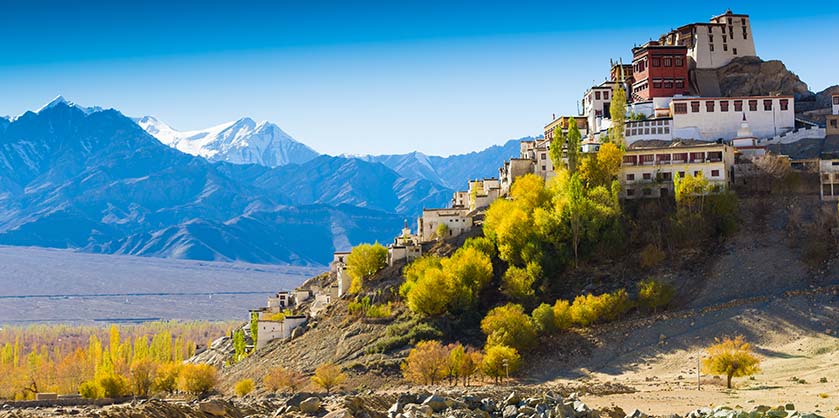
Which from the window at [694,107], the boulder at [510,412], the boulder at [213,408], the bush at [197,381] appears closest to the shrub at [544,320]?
the bush at [197,381]

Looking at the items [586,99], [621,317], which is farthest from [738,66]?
[621,317]

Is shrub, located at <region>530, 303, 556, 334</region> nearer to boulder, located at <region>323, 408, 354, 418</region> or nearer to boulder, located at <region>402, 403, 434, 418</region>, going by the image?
boulder, located at <region>402, 403, 434, 418</region>

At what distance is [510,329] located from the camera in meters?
76.4

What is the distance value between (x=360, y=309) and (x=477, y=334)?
11.7 metres

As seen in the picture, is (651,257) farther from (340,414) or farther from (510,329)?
(340,414)

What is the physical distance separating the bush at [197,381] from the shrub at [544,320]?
903 inches

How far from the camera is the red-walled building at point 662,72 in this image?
10338 cm

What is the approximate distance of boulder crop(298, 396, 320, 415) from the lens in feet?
159

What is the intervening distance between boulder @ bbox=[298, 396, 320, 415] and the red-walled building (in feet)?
204

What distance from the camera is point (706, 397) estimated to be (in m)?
58.4

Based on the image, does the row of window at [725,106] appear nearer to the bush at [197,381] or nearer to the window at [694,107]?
the window at [694,107]

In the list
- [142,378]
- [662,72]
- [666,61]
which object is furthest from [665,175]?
[142,378]

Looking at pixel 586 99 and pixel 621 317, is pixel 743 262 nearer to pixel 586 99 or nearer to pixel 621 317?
pixel 621 317

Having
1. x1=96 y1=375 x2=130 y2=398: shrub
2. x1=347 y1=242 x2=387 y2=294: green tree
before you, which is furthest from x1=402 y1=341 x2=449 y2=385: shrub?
x1=96 y1=375 x2=130 y2=398: shrub
